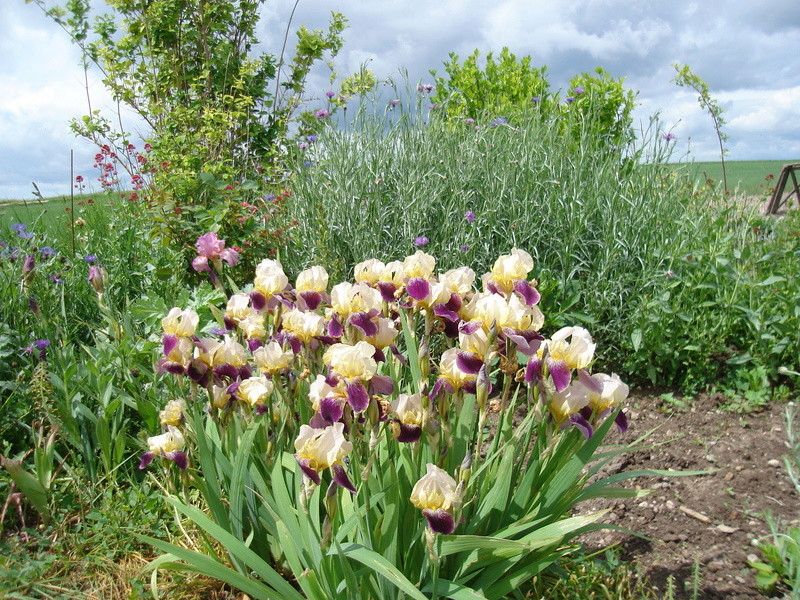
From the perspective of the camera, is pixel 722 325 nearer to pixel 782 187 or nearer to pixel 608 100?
pixel 608 100

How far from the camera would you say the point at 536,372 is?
1.66 metres

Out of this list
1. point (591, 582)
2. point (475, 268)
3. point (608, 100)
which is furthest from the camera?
point (608, 100)

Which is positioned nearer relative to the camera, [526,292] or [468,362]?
[468,362]

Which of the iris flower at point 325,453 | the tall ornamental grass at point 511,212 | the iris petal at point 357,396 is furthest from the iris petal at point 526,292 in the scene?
the tall ornamental grass at point 511,212

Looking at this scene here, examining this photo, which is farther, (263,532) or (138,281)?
(138,281)

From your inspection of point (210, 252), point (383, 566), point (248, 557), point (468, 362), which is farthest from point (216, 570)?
point (210, 252)

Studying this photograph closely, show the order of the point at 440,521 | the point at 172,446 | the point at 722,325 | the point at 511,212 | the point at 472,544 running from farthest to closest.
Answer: the point at 511,212
the point at 722,325
the point at 172,446
the point at 472,544
the point at 440,521

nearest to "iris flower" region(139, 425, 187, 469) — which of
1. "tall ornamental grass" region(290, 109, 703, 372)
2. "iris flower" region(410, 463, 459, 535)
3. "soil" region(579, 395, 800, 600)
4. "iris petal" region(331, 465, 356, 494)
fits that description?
"iris petal" region(331, 465, 356, 494)

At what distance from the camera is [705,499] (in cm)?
283

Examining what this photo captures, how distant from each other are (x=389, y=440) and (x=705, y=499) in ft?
5.70

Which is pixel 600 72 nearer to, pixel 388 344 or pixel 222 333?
pixel 222 333

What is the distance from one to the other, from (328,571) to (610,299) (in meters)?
A: 2.80

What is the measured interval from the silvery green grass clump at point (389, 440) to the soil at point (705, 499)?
2.07 ft

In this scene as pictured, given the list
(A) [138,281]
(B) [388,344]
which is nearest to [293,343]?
(B) [388,344]
